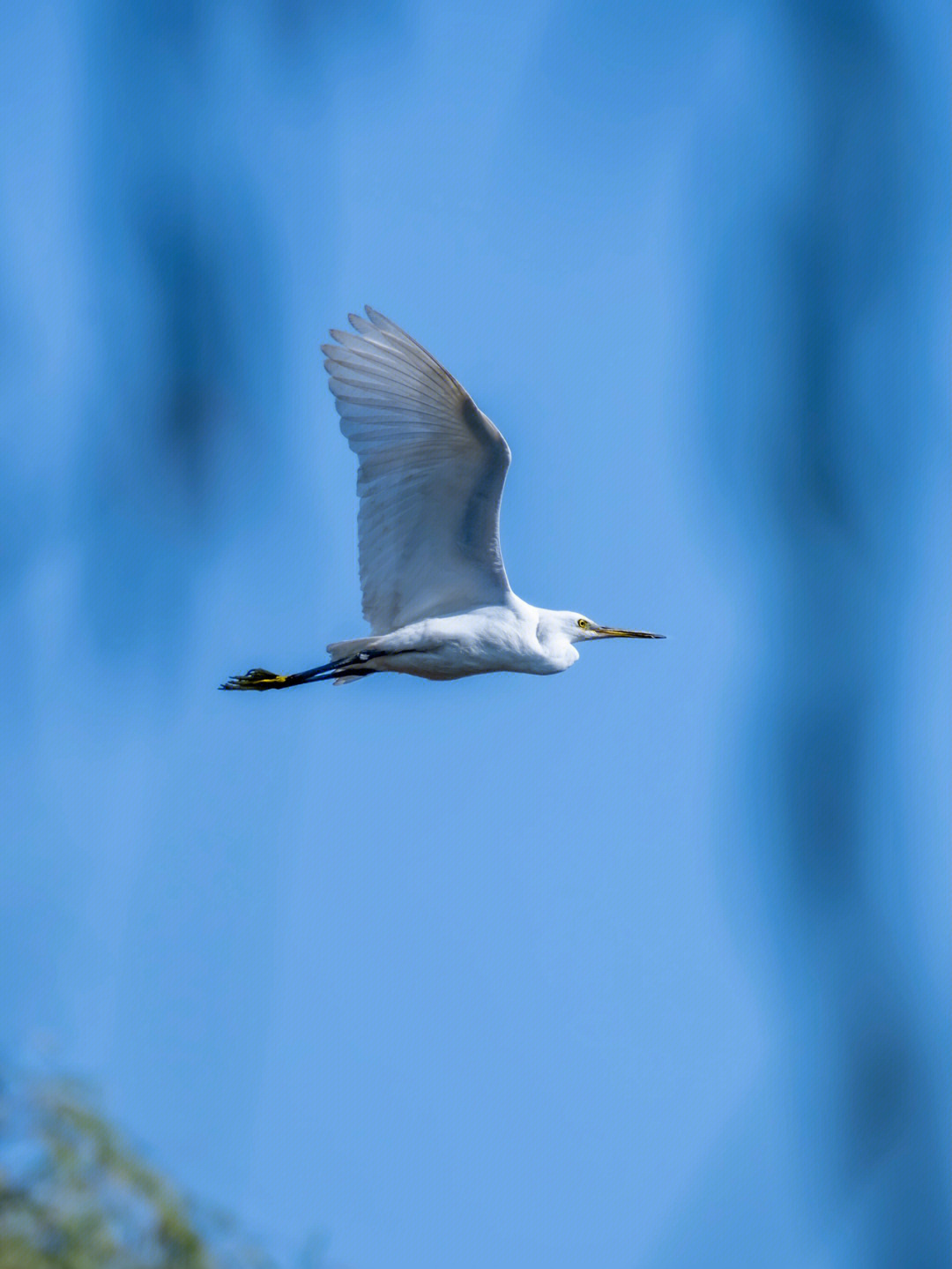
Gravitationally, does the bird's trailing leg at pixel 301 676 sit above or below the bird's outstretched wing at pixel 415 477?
below

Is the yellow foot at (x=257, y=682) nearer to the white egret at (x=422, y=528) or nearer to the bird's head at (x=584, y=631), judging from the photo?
the white egret at (x=422, y=528)

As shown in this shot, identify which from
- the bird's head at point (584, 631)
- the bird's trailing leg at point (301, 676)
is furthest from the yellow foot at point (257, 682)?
the bird's head at point (584, 631)

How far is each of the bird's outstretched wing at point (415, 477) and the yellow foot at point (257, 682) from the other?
0.32 metres

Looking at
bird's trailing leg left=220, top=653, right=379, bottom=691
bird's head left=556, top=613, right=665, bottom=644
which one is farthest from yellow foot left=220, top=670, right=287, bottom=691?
bird's head left=556, top=613, right=665, bottom=644

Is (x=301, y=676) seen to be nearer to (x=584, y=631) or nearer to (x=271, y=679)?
(x=271, y=679)

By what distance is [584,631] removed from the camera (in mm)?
5090

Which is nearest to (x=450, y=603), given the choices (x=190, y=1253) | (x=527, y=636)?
Result: (x=527, y=636)

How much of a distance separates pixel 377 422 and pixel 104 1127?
2.42m

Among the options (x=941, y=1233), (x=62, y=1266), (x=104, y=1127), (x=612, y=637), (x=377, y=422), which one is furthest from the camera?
(x=612, y=637)

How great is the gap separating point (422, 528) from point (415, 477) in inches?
7.4

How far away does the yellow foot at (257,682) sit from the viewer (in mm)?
4543

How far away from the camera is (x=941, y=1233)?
753 millimetres

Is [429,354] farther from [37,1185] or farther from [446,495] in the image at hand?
[37,1185]

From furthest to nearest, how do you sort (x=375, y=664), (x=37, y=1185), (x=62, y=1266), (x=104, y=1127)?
(x=375, y=664) → (x=104, y=1127) → (x=37, y=1185) → (x=62, y=1266)
